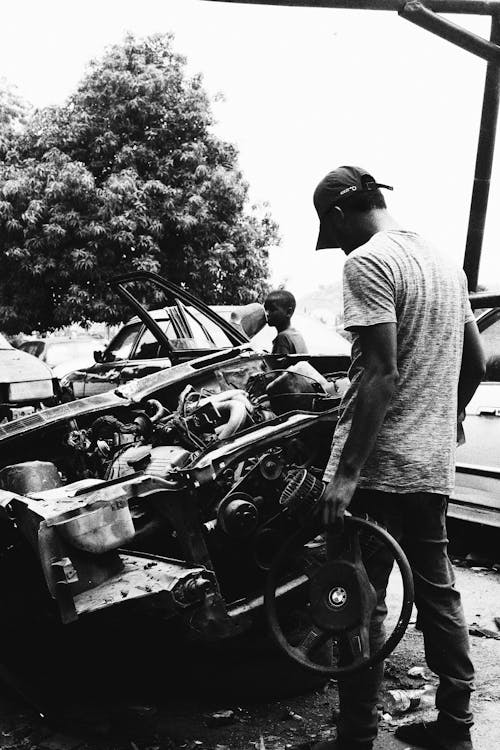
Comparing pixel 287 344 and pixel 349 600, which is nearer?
pixel 349 600

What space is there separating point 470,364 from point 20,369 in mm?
4264

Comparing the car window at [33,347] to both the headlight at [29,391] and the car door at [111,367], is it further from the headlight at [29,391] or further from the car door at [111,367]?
the headlight at [29,391]

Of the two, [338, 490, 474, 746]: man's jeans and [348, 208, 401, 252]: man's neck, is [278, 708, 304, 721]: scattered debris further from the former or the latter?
[348, 208, 401, 252]: man's neck

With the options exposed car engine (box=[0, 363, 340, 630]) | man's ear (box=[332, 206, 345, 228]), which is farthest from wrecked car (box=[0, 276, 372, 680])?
man's ear (box=[332, 206, 345, 228])

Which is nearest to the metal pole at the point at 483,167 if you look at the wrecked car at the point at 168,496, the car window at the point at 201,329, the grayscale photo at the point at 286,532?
the grayscale photo at the point at 286,532

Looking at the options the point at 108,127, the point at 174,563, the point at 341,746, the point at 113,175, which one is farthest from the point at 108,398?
the point at 108,127

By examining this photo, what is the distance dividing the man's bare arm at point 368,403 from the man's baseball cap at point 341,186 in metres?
0.53

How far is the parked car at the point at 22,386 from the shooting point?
5.79 meters

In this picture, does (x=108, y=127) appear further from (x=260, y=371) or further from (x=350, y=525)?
(x=350, y=525)

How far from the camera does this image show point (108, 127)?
1532 cm

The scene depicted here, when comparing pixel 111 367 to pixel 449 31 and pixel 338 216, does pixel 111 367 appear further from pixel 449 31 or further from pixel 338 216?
pixel 338 216

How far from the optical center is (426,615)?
2539mm

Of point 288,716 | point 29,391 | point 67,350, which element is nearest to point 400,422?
point 288,716

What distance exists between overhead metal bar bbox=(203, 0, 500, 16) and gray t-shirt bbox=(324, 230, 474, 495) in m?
2.72
